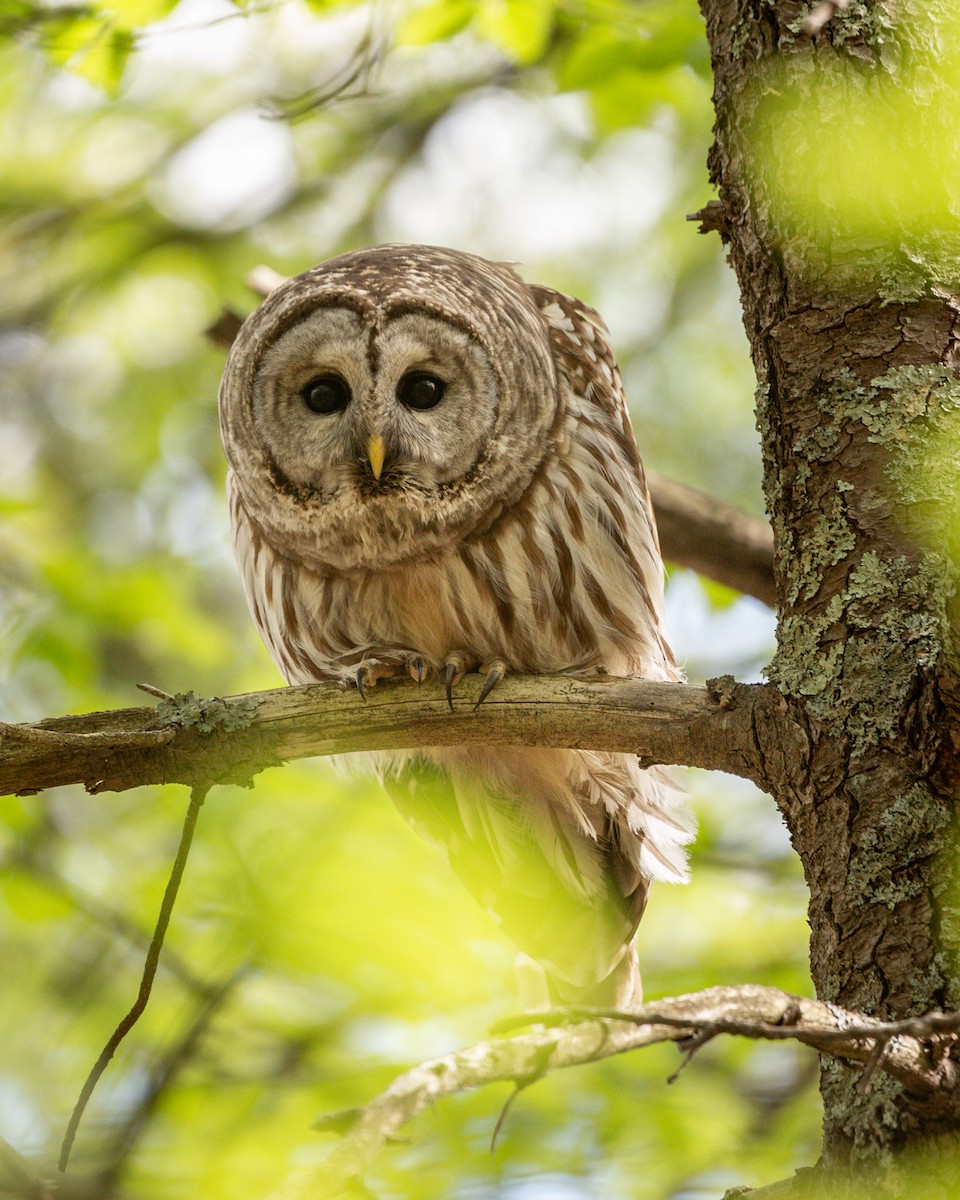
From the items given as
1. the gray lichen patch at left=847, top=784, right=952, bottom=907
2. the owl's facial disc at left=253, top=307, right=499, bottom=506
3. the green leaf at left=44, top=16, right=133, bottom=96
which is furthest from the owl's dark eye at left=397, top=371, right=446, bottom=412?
the gray lichen patch at left=847, top=784, right=952, bottom=907

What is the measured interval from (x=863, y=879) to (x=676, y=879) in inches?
60.4

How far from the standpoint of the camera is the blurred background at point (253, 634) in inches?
130

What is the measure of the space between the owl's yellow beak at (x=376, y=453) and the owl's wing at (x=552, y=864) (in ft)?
2.95

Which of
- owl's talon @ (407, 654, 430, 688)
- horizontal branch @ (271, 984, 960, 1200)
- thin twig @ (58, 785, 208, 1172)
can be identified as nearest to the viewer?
horizontal branch @ (271, 984, 960, 1200)

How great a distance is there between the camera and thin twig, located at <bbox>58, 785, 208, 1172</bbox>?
186cm

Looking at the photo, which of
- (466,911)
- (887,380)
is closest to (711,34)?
(887,380)

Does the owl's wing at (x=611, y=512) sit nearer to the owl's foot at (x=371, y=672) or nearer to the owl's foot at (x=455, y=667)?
the owl's foot at (x=455, y=667)

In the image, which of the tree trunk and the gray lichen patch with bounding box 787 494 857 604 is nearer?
the tree trunk

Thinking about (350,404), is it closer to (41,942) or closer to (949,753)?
(949,753)

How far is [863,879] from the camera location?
6.33 feet

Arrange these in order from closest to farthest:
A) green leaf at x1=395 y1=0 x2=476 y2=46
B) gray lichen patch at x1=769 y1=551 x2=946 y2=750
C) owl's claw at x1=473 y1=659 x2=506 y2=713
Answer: gray lichen patch at x1=769 y1=551 x2=946 y2=750 < owl's claw at x1=473 y1=659 x2=506 y2=713 < green leaf at x1=395 y1=0 x2=476 y2=46

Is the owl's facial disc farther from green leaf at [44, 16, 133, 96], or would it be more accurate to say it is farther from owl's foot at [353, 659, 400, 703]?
green leaf at [44, 16, 133, 96]

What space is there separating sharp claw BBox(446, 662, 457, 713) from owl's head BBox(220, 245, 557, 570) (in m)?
0.42

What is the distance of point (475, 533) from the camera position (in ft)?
10.9
